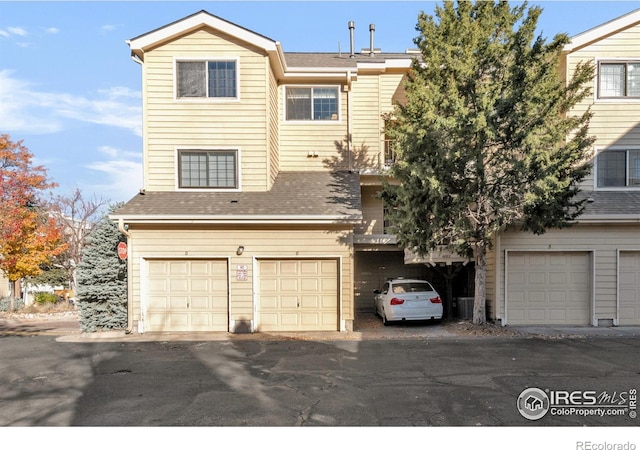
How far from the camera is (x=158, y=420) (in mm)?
5723

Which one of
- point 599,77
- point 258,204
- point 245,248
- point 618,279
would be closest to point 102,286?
point 245,248

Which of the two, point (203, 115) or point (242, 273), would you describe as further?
point (203, 115)

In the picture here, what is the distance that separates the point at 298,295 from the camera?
508 inches

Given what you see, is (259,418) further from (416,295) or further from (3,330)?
(3,330)

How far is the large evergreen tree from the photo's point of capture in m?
10.9

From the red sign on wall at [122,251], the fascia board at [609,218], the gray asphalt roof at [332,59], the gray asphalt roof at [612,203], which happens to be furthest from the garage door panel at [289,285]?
the gray asphalt roof at [612,203]

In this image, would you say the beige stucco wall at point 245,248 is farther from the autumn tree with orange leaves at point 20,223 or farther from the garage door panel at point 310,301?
the autumn tree with orange leaves at point 20,223

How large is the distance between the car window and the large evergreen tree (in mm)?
1986

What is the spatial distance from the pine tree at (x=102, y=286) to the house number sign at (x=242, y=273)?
11.7 ft

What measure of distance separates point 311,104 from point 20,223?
44.3ft

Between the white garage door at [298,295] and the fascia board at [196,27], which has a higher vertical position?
the fascia board at [196,27]

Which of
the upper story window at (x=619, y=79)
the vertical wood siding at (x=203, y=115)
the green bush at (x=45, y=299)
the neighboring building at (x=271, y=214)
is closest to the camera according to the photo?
the neighboring building at (x=271, y=214)

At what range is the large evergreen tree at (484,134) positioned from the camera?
35.6 feet

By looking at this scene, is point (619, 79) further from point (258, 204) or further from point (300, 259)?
point (258, 204)
